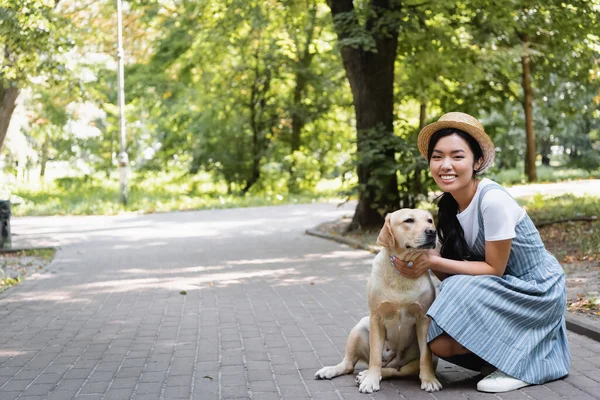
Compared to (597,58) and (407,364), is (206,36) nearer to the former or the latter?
(597,58)

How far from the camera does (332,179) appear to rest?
36.0m

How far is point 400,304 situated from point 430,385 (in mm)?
596

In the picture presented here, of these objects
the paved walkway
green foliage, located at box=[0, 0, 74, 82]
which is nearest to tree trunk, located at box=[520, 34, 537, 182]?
the paved walkway

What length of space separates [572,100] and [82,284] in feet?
76.6

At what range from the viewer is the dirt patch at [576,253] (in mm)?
8648

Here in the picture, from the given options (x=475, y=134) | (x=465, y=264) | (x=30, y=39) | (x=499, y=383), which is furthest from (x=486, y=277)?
(x=30, y=39)

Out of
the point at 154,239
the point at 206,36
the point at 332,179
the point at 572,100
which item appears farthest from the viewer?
the point at 332,179

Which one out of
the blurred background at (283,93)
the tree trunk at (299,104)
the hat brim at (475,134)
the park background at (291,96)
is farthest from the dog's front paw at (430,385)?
the tree trunk at (299,104)

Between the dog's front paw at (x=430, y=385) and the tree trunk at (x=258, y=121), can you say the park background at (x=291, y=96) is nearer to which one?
the tree trunk at (x=258, y=121)

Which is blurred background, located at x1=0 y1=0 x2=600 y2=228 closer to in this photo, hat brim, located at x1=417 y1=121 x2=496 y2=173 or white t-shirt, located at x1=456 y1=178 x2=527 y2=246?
hat brim, located at x1=417 y1=121 x2=496 y2=173

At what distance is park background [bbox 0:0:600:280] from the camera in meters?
15.8

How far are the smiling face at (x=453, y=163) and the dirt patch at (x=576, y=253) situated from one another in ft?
9.80

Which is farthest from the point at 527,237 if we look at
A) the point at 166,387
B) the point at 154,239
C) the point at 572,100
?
the point at 572,100

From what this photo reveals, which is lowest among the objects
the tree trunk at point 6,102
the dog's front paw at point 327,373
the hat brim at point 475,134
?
the dog's front paw at point 327,373
